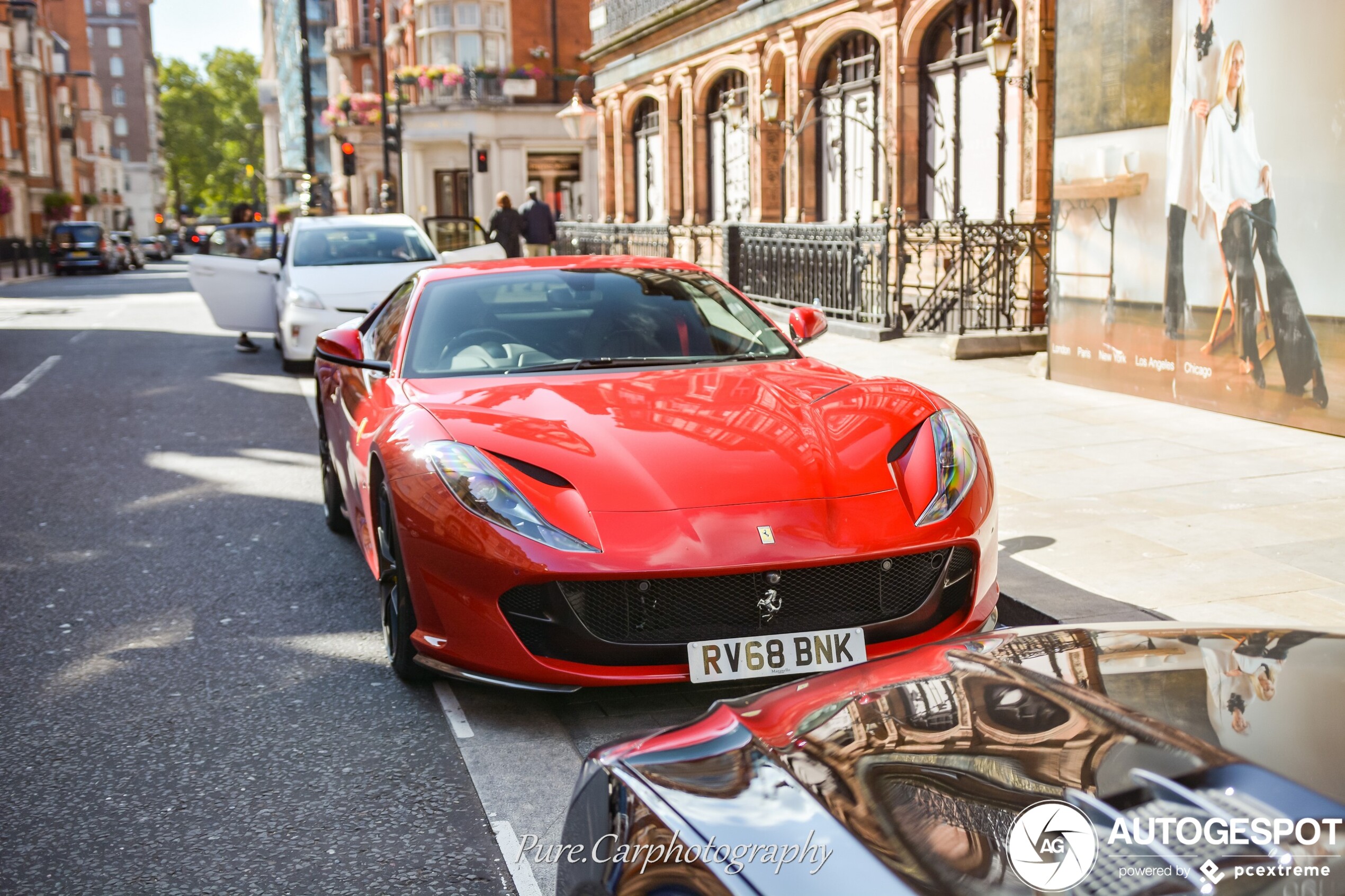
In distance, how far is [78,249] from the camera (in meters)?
49.3

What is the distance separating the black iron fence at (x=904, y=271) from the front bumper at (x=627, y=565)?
8.89 meters

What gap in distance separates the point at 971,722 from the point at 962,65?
17167 mm

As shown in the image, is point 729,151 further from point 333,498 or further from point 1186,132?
point 333,498

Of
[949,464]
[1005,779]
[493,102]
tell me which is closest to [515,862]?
[1005,779]

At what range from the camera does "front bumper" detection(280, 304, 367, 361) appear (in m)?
13.8

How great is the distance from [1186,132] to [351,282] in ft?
27.3

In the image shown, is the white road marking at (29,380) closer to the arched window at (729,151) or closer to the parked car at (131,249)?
the arched window at (729,151)

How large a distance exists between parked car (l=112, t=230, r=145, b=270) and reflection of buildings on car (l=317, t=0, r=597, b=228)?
10826 millimetres

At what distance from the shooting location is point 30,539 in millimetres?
6941

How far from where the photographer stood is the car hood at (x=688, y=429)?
13.4 feet

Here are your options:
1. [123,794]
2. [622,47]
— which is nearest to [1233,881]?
[123,794]

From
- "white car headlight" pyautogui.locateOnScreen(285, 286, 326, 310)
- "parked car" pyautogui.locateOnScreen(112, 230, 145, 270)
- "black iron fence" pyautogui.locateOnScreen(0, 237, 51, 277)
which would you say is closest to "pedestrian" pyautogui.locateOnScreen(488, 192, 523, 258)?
"white car headlight" pyautogui.locateOnScreen(285, 286, 326, 310)

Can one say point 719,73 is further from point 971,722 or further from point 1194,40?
point 971,722

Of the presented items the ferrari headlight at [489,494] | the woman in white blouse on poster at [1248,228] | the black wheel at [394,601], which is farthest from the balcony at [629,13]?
the ferrari headlight at [489,494]
